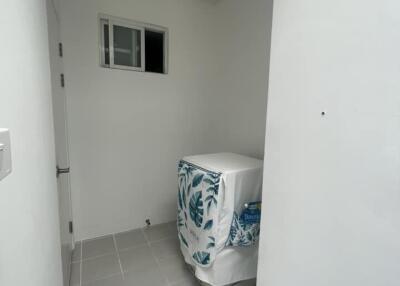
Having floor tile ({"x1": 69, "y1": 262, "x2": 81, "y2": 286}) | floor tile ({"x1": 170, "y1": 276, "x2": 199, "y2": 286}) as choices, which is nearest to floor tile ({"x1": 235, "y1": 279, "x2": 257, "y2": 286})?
floor tile ({"x1": 170, "y1": 276, "x2": 199, "y2": 286})

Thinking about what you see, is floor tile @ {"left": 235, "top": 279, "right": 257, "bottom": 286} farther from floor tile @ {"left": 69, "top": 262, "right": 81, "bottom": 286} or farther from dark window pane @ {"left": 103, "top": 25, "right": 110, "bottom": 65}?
dark window pane @ {"left": 103, "top": 25, "right": 110, "bottom": 65}

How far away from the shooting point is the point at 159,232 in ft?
8.13

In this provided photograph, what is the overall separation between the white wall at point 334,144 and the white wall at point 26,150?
100 cm

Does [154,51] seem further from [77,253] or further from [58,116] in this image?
[77,253]

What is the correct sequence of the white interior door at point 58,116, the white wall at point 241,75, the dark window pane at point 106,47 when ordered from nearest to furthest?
1. the white interior door at point 58,116
2. the white wall at point 241,75
3. the dark window pane at point 106,47

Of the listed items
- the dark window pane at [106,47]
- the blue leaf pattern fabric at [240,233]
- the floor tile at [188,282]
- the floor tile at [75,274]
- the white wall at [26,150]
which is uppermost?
the dark window pane at [106,47]

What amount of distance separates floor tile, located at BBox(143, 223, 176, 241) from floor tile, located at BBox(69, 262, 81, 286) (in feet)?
2.30

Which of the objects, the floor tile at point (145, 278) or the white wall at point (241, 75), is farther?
the white wall at point (241, 75)

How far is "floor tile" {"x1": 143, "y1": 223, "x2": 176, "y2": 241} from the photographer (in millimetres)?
2383

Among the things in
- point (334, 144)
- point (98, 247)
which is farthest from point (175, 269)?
point (334, 144)

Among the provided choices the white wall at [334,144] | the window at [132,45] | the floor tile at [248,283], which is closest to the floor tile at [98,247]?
the floor tile at [248,283]

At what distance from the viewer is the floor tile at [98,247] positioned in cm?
208

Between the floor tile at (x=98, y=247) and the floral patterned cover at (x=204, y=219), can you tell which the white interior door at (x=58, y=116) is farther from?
the floral patterned cover at (x=204, y=219)

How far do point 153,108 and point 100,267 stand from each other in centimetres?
166
